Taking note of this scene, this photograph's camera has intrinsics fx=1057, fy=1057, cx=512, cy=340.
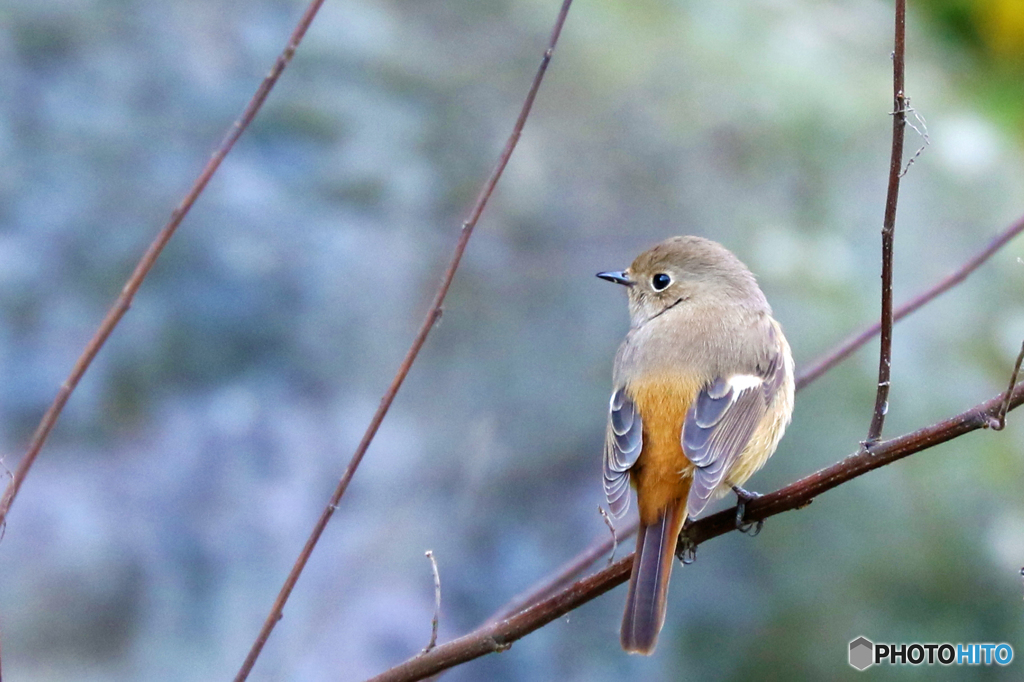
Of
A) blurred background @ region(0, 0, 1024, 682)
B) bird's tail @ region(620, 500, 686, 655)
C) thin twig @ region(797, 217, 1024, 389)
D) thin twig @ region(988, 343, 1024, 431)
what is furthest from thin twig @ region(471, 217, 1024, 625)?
blurred background @ region(0, 0, 1024, 682)

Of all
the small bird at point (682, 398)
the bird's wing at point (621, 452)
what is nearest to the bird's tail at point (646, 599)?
the small bird at point (682, 398)

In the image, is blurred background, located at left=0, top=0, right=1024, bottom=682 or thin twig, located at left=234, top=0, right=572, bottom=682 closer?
thin twig, located at left=234, top=0, right=572, bottom=682

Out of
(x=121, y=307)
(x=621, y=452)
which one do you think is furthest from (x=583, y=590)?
(x=121, y=307)

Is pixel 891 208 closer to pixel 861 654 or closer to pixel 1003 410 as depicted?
pixel 1003 410

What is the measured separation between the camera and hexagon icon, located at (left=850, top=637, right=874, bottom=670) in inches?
165

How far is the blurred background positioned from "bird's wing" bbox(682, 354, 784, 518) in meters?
1.30

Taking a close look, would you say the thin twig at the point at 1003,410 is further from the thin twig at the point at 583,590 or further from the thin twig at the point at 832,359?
the thin twig at the point at 832,359

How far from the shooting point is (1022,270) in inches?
213

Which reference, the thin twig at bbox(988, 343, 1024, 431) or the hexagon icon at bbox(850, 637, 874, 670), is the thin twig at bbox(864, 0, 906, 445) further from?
the hexagon icon at bbox(850, 637, 874, 670)

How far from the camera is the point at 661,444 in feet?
9.83

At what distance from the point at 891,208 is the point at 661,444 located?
112 centimetres

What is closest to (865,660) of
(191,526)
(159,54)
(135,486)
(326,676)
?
(326,676)

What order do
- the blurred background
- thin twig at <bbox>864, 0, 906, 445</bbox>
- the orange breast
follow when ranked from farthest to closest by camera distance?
the blurred background → the orange breast → thin twig at <bbox>864, 0, 906, 445</bbox>

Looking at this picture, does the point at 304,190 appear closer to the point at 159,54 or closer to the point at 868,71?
the point at 159,54
